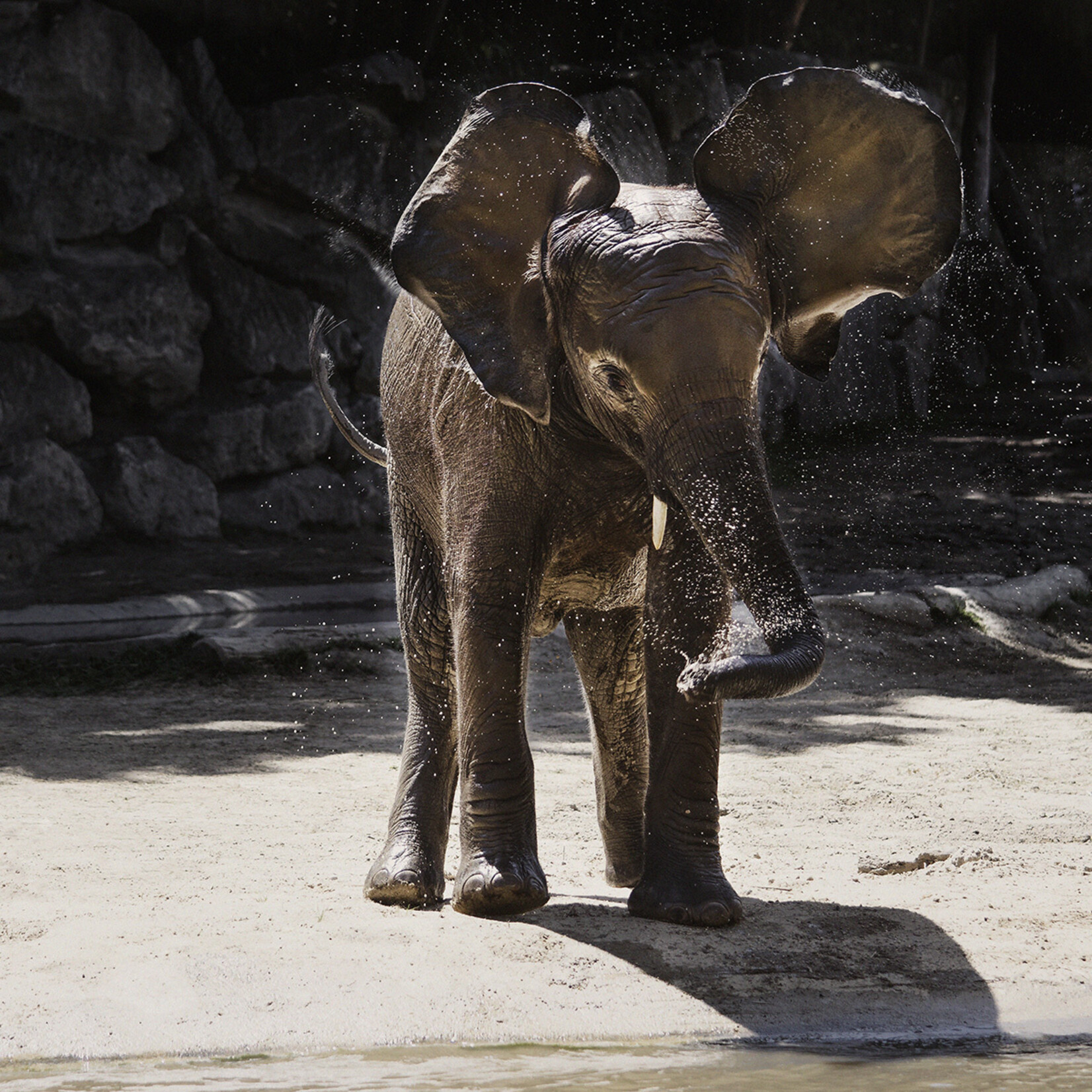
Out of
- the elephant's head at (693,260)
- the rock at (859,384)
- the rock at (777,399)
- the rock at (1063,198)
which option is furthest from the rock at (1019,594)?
the rock at (1063,198)

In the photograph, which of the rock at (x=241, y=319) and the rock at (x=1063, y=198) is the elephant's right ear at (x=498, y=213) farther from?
the rock at (x=1063, y=198)

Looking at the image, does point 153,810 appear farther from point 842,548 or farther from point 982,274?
point 982,274

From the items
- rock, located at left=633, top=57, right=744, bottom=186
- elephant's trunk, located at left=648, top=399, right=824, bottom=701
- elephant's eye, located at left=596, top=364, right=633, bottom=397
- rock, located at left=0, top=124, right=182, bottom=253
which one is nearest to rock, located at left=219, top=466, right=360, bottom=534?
rock, located at left=0, top=124, right=182, bottom=253

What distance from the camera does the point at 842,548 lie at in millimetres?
13703

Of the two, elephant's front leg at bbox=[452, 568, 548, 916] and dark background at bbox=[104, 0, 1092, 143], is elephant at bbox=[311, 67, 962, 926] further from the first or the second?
dark background at bbox=[104, 0, 1092, 143]

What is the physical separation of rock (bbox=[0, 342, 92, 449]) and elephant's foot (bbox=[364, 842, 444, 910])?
932 cm

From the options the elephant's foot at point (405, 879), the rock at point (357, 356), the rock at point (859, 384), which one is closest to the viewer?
the elephant's foot at point (405, 879)

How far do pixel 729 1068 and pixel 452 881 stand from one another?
1.77 metres

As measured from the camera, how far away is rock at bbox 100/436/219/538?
13.0 meters

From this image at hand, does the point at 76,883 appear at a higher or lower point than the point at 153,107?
lower

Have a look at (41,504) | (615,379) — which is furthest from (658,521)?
(41,504)

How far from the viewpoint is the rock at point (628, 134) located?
15859 millimetres

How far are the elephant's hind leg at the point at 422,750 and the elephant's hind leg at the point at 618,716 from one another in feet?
1.33

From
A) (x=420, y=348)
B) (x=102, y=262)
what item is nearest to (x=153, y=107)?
(x=102, y=262)
